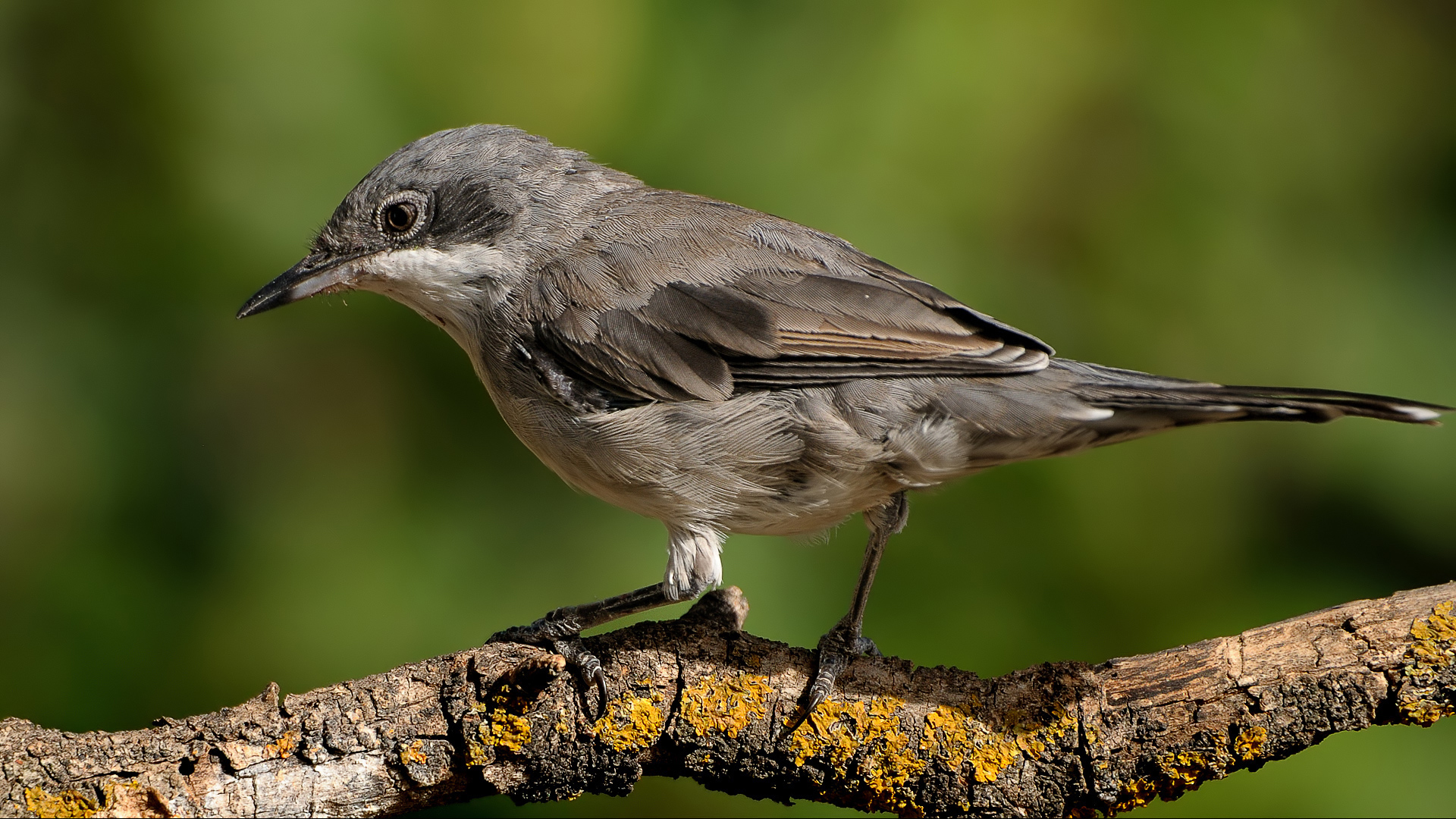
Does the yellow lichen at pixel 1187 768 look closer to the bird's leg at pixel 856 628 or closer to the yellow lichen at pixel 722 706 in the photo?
the bird's leg at pixel 856 628

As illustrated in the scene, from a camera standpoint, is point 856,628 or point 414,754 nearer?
point 414,754

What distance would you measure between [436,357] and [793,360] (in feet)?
5.57

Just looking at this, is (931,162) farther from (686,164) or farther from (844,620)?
(844,620)

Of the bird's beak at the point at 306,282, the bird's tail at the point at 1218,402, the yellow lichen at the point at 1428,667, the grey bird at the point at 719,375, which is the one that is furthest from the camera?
the bird's beak at the point at 306,282

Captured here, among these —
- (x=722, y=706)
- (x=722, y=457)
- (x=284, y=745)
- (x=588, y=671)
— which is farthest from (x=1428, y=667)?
(x=284, y=745)

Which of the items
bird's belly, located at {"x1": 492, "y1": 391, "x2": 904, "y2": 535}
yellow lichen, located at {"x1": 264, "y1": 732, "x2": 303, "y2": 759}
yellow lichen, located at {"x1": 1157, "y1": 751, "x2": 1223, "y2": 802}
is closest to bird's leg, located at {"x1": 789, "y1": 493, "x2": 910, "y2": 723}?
bird's belly, located at {"x1": 492, "y1": 391, "x2": 904, "y2": 535}

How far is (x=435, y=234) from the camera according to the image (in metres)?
3.90

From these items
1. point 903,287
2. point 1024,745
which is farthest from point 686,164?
point 1024,745

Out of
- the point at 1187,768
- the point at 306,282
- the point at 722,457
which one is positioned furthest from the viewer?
the point at 306,282

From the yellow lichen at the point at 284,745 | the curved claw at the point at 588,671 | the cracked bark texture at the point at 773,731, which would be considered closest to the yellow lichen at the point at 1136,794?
the cracked bark texture at the point at 773,731

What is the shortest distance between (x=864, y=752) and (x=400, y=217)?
7.69 feet

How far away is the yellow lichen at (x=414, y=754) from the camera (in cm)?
303

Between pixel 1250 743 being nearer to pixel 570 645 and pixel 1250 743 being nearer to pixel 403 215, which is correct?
pixel 570 645

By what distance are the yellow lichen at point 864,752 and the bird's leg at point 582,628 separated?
59cm
